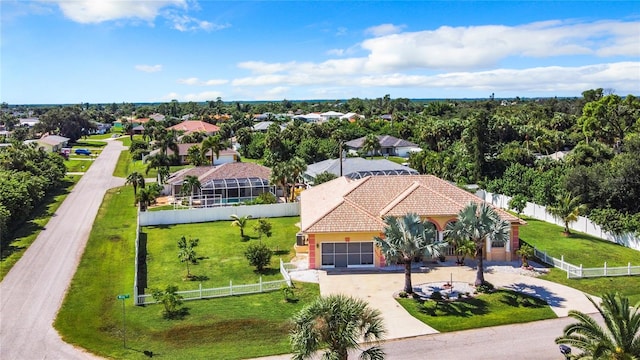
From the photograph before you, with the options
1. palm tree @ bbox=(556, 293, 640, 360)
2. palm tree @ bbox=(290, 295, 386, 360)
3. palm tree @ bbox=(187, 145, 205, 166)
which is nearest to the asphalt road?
palm tree @ bbox=(290, 295, 386, 360)

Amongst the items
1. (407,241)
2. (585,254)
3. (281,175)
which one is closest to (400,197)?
(407,241)

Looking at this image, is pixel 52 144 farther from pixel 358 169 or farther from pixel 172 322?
pixel 172 322

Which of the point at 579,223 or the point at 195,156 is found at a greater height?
the point at 195,156

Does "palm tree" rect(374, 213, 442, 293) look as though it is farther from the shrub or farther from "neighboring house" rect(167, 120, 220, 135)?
"neighboring house" rect(167, 120, 220, 135)

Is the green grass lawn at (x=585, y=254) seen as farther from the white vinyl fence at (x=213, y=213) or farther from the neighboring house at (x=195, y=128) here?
the neighboring house at (x=195, y=128)

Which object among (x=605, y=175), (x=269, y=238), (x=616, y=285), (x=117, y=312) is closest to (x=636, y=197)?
(x=605, y=175)

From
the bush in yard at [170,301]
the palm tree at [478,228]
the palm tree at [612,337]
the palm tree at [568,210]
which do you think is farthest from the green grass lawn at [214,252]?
the palm tree at [568,210]

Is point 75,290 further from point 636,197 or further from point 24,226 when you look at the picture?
point 636,197
